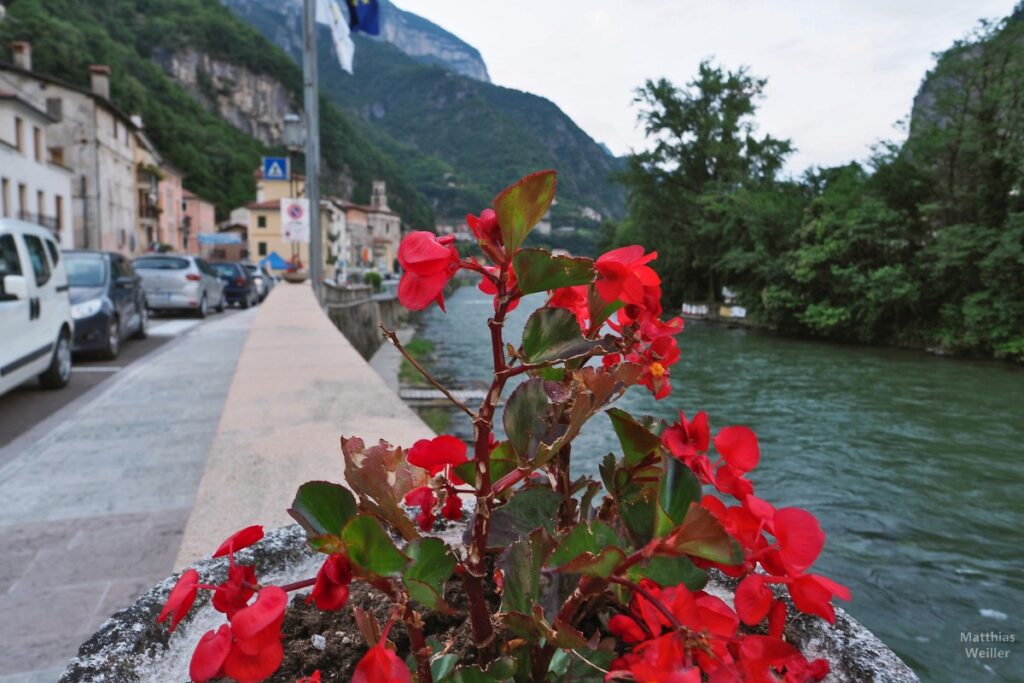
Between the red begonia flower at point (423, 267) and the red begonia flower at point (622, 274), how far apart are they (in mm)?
139

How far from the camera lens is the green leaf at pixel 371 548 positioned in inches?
23.0

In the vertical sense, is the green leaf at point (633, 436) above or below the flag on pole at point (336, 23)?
below

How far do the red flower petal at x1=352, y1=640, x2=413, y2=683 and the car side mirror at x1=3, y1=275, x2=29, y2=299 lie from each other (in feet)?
20.7

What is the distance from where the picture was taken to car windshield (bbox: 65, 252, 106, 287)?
30.9 feet

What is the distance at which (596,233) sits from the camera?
6256 centimetres

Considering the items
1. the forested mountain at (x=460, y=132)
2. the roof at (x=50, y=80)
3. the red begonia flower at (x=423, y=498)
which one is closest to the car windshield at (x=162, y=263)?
the red begonia flower at (x=423, y=498)

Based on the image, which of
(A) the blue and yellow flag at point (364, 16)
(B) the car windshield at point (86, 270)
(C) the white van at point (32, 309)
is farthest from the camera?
(A) the blue and yellow flag at point (364, 16)

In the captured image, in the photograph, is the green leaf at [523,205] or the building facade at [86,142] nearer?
the green leaf at [523,205]

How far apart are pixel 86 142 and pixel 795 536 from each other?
145ft

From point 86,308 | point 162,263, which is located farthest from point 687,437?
point 162,263

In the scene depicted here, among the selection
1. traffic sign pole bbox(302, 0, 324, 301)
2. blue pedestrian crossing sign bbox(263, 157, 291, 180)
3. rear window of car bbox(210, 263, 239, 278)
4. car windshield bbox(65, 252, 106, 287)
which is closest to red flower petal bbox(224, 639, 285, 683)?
car windshield bbox(65, 252, 106, 287)

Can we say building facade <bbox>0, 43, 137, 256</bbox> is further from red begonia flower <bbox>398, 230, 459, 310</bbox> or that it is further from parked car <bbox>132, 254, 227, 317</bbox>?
red begonia flower <bbox>398, 230, 459, 310</bbox>

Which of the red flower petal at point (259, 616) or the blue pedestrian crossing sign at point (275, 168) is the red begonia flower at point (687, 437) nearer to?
the red flower petal at point (259, 616)

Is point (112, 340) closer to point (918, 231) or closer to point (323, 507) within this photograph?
point (323, 507)
